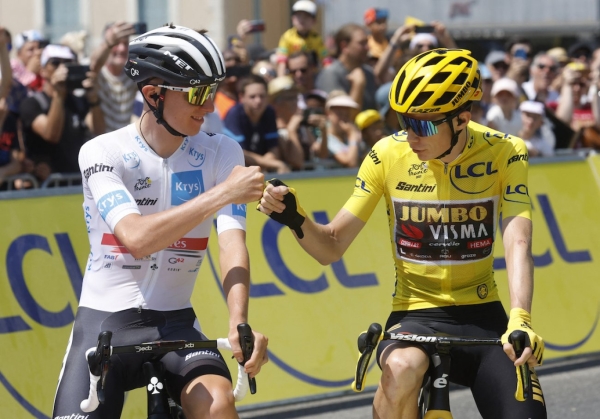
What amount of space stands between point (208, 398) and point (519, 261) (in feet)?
4.93

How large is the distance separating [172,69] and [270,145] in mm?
5111

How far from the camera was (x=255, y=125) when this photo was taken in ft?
29.8

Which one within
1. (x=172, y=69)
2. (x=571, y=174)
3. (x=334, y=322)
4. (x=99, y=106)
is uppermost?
(x=172, y=69)

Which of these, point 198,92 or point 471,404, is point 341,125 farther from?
point 198,92

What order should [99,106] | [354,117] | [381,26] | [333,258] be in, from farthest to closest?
1. [381,26]
2. [354,117]
3. [99,106]
4. [333,258]

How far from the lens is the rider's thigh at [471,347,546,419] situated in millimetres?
4191

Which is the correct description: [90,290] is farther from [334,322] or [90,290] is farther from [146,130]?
[334,322]

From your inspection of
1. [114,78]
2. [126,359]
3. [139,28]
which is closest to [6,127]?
[114,78]

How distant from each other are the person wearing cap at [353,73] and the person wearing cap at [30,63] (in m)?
2.97

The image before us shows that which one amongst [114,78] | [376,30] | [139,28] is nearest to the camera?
[139,28]

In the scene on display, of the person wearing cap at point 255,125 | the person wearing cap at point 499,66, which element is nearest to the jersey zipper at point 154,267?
the person wearing cap at point 255,125

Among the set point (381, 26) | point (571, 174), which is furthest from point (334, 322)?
point (381, 26)

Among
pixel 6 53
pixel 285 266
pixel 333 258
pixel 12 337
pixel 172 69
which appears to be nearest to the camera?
pixel 172 69

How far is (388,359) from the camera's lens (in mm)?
4270
